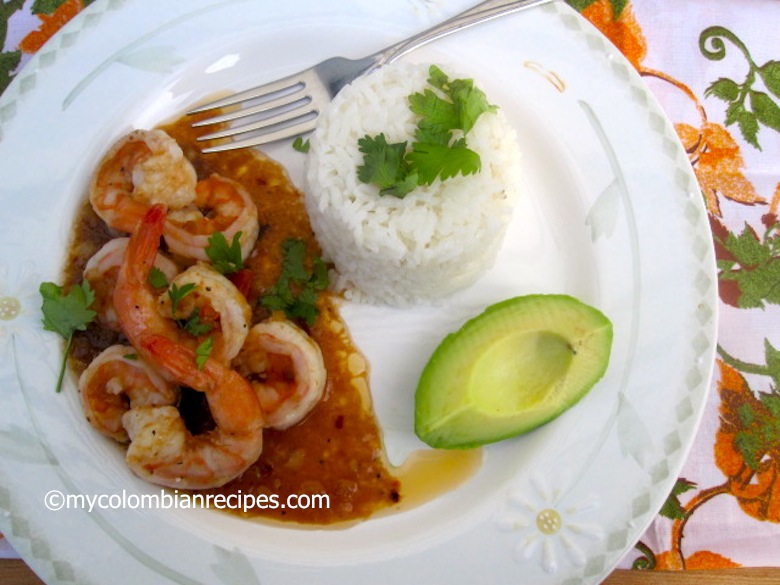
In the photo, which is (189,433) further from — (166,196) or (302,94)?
(302,94)

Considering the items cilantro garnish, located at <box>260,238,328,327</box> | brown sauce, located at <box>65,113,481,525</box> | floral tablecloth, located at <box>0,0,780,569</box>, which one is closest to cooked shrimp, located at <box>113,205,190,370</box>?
brown sauce, located at <box>65,113,481,525</box>

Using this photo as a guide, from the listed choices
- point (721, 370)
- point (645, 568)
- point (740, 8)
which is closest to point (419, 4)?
point (740, 8)

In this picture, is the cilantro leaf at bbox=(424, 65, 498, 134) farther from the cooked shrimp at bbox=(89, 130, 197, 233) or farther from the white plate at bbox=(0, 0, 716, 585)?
the cooked shrimp at bbox=(89, 130, 197, 233)

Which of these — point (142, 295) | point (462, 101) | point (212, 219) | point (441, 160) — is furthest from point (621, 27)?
point (142, 295)

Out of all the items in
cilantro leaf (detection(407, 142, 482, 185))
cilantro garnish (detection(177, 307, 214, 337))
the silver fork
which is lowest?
cilantro garnish (detection(177, 307, 214, 337))

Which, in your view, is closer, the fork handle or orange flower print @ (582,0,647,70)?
the fork handle

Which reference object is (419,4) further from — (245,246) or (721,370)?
(721,370)
